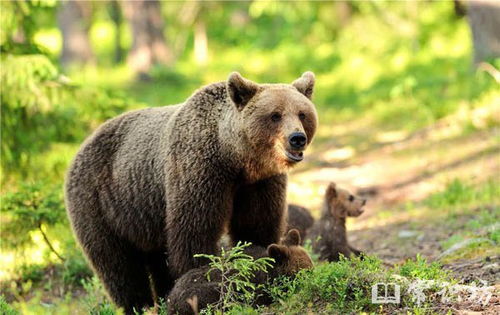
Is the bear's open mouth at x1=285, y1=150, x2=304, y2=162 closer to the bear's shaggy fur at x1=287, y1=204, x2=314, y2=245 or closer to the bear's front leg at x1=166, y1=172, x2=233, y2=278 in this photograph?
the bear's front leg at x1=166, y1=172, x2=233, y2=278

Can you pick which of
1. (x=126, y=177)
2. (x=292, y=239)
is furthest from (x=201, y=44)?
(x=292, y=239)

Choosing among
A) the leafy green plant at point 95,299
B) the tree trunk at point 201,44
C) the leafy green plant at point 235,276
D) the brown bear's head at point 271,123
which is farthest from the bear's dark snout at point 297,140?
the tree trunk at point 201,44

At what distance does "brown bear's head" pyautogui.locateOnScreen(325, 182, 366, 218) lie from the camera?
938 cm

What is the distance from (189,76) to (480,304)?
63.5 ft

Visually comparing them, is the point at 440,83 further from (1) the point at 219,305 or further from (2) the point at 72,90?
(1) the point at 219,305

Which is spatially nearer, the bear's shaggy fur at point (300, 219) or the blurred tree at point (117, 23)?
the bear's shaggy fur at point (300, 219)

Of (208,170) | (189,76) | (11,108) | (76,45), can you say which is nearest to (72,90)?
(11,108)

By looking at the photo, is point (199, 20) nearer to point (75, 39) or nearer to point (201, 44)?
point (201, 44)

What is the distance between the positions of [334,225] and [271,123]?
129 inches

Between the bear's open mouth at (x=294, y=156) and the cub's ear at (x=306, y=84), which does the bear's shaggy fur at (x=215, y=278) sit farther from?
the cub's ear at (x=306, y=84)

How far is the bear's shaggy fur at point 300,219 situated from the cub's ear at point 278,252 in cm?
317

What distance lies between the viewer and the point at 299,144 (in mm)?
6078

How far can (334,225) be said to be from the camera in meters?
9.23

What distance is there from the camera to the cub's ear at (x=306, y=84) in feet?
22.1
